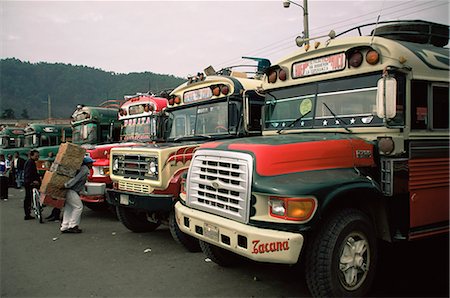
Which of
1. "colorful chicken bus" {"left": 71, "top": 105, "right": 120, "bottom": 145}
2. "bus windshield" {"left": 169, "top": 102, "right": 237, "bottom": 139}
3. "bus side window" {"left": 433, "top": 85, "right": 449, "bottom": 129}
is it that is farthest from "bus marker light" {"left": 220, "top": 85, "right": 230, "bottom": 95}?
"colorful chicken bus" {"left": 71, "top": 105, "right": 120, "bottom": 145}

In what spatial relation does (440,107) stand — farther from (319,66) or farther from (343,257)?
(343,257)

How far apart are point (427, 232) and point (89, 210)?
8.09 metres

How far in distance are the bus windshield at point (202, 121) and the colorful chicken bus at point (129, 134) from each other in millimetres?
528

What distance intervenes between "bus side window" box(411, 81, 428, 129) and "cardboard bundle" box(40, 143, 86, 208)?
571cm

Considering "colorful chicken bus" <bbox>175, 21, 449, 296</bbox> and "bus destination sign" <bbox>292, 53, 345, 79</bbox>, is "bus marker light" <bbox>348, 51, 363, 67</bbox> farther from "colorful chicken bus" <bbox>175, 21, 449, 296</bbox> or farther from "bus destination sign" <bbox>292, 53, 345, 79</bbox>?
"bus destination sign" <bbox>292, 53, 345, 79</bbox>

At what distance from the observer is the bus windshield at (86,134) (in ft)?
37.3

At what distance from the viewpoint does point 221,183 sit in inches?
149

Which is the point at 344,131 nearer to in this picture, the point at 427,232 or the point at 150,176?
the point at 427,232

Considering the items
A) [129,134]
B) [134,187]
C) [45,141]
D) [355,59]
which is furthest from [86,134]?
[355,59]

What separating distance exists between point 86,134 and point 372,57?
949 cm

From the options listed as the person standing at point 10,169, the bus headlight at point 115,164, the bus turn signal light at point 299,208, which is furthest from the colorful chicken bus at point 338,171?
the person standing at point 10,169

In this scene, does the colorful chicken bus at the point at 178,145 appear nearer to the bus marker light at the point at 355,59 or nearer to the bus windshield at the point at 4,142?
the bus marker light at the point at 355,59

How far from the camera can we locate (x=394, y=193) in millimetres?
3908

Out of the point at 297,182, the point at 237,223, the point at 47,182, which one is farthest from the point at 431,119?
the point at 47,182
